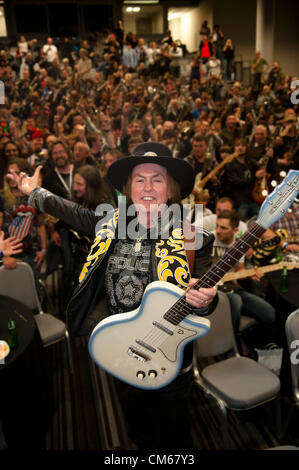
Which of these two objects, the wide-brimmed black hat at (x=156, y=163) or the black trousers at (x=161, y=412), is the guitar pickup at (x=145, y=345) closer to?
the black trousers at (x=161, y=412)

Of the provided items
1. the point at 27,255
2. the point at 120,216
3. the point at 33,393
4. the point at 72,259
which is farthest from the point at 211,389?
the point at 27,255

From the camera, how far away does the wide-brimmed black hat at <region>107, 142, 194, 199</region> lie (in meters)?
1.82

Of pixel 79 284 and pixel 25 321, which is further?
pixel 25 321

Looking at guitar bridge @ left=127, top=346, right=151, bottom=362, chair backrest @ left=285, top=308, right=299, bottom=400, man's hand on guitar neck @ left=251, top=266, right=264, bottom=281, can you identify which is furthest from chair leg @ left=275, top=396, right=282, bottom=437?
guitar bridge @ left=127, top=346, right=151, bottom=362

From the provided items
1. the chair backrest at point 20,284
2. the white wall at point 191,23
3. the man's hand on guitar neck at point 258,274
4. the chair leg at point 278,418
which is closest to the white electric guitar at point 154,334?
the chair leg at point 278,418

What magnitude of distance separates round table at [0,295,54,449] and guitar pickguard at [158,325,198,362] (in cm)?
102

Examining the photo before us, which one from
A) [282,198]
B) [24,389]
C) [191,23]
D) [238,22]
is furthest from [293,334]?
[191,23]

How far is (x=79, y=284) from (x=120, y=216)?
393mm

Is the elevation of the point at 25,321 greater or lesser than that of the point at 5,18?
lesser

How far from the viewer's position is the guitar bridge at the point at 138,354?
1760 mm

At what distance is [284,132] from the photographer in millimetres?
6473

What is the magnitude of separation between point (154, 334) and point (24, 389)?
3.63ft
